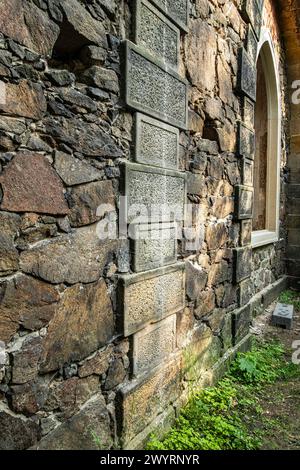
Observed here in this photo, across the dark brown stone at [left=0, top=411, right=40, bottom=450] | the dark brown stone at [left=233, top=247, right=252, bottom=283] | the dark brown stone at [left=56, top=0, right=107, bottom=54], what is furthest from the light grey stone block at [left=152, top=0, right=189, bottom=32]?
the dark brown stone at [left=0, top=411, right=40, bottom=450]

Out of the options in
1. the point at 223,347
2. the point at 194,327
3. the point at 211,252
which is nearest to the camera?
the point at 194,327

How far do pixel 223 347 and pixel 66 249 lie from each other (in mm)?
2004

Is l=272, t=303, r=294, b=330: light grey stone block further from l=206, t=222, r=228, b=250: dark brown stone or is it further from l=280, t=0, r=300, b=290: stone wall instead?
l=280, t=0, r=300, b=290: stone wall

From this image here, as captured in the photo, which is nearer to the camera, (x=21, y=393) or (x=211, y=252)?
(x=21, y=393)

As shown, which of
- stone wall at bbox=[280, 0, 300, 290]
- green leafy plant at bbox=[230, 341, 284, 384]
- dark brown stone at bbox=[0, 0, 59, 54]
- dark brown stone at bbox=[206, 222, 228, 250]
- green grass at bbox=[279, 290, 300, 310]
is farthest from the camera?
stone wall at bbox=[280, 0, 300, 290]

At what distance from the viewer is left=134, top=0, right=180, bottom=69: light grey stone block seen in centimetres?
161

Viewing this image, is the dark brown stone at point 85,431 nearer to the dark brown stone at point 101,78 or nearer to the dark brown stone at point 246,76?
the dark brown stone at point 101,78

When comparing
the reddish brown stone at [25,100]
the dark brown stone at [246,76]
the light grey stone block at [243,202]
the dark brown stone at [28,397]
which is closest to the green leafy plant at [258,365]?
the light grey stone block at [243,202]

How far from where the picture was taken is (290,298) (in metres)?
5.40

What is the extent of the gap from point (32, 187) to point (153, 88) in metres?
0.92

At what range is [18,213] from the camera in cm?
116

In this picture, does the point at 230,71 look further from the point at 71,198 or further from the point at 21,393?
the point at 21,393

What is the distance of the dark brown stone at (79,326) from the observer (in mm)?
1314

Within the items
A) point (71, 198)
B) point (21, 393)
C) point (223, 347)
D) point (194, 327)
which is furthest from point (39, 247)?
point (223, 347)
